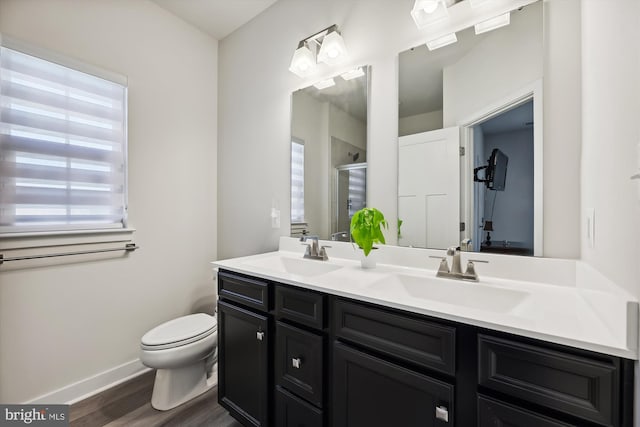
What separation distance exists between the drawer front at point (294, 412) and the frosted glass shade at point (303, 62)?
1840 mm

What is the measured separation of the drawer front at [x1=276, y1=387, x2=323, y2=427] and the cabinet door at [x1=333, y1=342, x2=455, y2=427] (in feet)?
0.35

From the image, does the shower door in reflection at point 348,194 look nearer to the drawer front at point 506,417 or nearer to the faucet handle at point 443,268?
the faucet handle at point 443,268

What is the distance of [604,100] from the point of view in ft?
2.59

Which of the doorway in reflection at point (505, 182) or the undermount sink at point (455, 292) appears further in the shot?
the doorway in reflection at point (505, 182)

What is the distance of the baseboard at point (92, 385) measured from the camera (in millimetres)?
1596

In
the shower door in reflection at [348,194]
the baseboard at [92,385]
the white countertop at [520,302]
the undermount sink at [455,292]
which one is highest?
the shower door in reflection at [348,194]

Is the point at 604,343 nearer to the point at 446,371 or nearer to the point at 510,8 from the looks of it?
the point at 446,371

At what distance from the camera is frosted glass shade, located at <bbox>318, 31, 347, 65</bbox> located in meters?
1.62

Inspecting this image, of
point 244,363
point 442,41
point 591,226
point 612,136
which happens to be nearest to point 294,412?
point 244,363

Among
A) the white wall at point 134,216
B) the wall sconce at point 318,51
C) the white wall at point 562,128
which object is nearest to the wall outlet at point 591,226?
the white wall at point 562,128

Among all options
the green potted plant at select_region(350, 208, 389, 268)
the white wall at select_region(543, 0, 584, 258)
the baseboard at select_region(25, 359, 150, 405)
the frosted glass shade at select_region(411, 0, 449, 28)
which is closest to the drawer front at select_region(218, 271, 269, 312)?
the green potted plant at select_region(350, 208, 389, 268)

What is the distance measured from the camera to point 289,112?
194 cm

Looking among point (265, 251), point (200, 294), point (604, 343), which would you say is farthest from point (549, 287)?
point (200, 294)

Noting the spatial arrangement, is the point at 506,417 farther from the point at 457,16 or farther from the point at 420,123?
the point at 457,16
